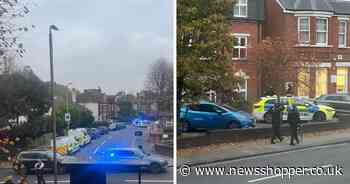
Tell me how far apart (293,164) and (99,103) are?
99cm

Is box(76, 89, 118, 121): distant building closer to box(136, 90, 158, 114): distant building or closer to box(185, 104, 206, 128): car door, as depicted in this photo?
box(136, 90, 158, 114): distant building

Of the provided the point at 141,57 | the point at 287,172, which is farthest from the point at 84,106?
the point at 287,172

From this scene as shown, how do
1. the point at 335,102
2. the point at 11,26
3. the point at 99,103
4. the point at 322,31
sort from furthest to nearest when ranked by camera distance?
the point at 335,102 < the point at 322,31 < the point at 99,103 < the point at 11,26

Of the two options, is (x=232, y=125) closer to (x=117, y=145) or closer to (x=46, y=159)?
(x=117, y=145)

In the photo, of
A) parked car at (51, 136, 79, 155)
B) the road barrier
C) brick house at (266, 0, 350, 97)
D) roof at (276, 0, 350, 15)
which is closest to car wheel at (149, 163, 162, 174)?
the road barrier

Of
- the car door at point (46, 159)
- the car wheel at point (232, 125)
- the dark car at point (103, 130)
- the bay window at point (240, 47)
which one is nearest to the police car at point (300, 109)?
the car wheel at point (232, 125)

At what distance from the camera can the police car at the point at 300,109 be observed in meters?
2.41

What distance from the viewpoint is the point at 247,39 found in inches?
93.5

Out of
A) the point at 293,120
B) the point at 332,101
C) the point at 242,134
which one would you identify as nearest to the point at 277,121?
the point at 293,120

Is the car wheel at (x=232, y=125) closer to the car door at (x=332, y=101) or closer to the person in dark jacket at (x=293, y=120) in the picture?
the person in dark jacket at (x=293, y=120)

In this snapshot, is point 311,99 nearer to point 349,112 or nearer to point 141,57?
point 349,112

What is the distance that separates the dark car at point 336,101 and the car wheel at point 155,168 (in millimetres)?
841

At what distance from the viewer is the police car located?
2.41 meters

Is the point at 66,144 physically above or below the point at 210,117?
below
